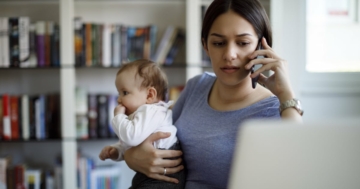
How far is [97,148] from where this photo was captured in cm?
307

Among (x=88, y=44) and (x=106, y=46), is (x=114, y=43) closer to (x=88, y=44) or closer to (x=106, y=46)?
(x=106, y=46)

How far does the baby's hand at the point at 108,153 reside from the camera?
55.0 inches

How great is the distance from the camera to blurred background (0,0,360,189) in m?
2.77

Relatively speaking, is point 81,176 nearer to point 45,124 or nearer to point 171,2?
point 45,124

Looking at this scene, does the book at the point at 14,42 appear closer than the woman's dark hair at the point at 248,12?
No

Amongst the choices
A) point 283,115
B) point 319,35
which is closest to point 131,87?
point 283,115

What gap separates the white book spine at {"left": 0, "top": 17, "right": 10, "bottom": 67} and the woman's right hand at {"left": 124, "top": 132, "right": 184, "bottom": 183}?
72.4 inches

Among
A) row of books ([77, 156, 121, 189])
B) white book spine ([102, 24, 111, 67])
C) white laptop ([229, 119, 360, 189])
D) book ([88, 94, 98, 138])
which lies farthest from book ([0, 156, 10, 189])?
white laptop ([229, 119, 360, 189])

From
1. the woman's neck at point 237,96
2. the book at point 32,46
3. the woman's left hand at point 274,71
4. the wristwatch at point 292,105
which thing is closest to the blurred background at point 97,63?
the book at point 32,46

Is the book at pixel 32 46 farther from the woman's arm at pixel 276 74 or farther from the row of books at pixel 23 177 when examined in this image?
the woman's arm at pixel 276 74

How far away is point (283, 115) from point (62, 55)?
203 centimetres

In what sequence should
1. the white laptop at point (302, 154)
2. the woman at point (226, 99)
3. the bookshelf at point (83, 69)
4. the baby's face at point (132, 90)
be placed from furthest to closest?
the bookshelf at point (83, 69), the baby's face at point (132, 90), the woman at point (226, 99), the white laptop at point (302, 154)

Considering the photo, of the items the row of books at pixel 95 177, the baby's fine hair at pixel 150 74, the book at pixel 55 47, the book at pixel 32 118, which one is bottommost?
the row of books at pixel 95 177

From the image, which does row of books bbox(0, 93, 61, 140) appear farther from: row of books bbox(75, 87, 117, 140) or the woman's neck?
the woman's neck
